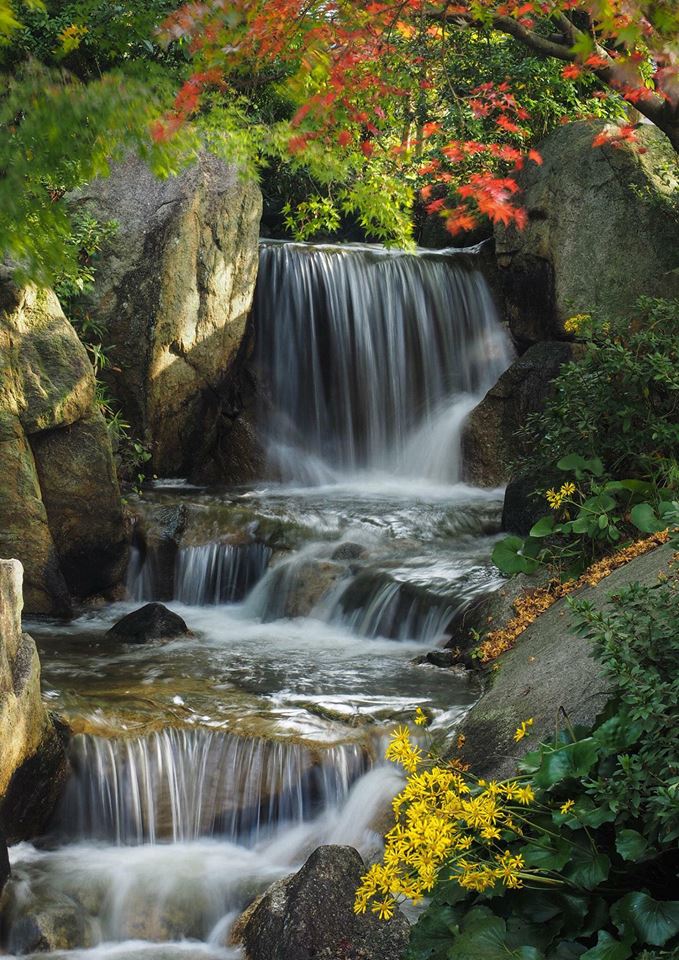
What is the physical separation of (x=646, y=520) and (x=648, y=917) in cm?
318

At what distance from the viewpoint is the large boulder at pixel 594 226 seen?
11297 mm

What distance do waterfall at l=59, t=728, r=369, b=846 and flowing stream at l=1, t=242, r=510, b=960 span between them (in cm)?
1

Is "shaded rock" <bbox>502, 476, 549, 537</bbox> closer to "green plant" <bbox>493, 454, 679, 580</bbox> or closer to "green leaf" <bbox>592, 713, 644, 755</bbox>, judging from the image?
"green plant" <bbox>493, 454, 679, 580</bbox>

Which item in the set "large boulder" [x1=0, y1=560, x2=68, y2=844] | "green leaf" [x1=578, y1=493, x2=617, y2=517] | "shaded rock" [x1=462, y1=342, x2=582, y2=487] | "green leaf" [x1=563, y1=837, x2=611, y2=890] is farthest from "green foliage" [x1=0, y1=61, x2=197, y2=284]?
"shaded rock" [x1=462, y1=342, x2=582, y2=487]

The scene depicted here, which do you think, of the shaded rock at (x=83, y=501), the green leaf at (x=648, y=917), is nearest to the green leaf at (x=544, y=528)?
the green leaf at (x=648, y=917)

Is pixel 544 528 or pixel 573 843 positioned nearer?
pixel 573 843

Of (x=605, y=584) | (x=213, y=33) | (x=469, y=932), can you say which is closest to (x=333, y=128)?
(x=213, y=33)

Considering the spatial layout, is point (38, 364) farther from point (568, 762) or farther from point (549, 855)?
point (549, 855)

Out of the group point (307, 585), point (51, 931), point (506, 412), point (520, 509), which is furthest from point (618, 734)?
point (506, 412)

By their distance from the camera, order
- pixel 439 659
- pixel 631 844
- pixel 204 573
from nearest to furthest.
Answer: pixel 631 844 → pixel 439 659 → pixel 204 573

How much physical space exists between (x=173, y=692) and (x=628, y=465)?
3313mm

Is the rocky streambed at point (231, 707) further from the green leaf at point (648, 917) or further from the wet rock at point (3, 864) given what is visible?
the green leaf at point (648, 917)

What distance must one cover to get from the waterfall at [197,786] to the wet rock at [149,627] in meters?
2.12

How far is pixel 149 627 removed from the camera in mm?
7668
